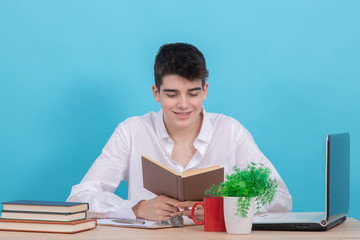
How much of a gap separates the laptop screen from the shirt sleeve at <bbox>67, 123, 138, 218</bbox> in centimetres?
93

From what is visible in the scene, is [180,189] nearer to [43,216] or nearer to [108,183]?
[43,216]

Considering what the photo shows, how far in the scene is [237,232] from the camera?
178 centimetres

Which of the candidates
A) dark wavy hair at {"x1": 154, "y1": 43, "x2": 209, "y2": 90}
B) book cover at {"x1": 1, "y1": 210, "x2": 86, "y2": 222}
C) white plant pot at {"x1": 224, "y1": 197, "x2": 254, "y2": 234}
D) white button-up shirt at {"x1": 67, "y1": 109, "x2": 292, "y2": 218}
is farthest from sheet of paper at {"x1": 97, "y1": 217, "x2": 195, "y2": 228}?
dark wavy hair at {"x1": 154, "y1": 43, "x2": 209, "y2": 90}

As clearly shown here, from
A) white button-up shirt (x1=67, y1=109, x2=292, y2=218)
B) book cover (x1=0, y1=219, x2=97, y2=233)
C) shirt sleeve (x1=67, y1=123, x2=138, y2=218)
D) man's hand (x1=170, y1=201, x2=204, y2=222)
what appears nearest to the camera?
book cover (x1=0, y1=219, x2=97, y2=233)

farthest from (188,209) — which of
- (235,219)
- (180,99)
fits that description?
(180,99)

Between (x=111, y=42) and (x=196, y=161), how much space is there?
124 centimetres

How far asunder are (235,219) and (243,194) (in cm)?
10

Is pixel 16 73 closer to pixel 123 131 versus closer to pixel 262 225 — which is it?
pixel 123 131

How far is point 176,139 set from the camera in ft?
9.82

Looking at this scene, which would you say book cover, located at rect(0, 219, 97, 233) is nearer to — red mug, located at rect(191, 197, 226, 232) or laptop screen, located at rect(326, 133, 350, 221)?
red mug, located at rect(191, 197, 226, 232)

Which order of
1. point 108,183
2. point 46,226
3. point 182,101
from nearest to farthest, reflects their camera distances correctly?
point 46,226 < point 182,101 < point 108,183

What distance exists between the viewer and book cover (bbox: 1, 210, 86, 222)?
6.08 ft

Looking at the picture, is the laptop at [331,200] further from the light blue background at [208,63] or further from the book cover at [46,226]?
the light blue background at [208,63]

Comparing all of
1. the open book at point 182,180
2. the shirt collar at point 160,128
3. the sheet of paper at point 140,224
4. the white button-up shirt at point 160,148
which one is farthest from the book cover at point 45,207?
the shirt collar at point 160,128
